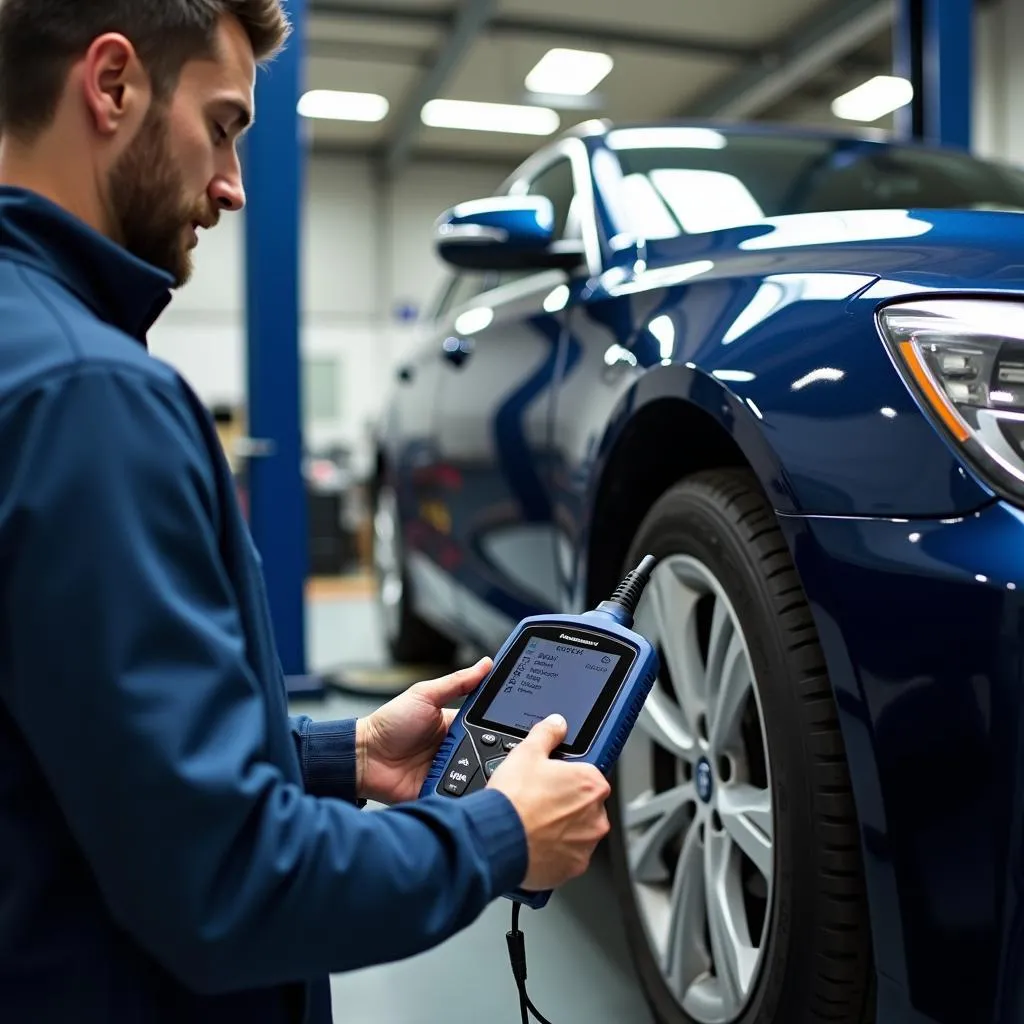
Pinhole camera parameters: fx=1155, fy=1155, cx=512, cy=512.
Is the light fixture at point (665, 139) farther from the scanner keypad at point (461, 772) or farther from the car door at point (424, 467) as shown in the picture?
the scanner keypad at point (461, 772)

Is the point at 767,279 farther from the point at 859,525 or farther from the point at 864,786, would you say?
the point at 864,786

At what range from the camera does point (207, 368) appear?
13.0 metres

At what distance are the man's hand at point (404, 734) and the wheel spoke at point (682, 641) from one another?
0.38 m

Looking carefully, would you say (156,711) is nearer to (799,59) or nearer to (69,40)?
(69,40)

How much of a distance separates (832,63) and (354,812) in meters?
10.6

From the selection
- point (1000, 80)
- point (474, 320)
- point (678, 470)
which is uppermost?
point (1000, 80)

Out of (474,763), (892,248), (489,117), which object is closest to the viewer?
(474,763)

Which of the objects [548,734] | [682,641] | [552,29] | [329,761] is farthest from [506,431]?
[552,29]

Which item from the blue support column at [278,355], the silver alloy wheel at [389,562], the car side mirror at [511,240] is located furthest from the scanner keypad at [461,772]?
the blue support column at [278,355]

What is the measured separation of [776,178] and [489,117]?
9983mm

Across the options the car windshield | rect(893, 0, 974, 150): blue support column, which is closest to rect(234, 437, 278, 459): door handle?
the car windshield

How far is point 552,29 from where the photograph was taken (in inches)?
362

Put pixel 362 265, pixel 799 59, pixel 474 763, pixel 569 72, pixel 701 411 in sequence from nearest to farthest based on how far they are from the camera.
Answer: pixel 474 763, pixel 701 411, pixel 799 59, pixel 569 72, pixel 362 265

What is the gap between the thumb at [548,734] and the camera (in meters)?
0.84
